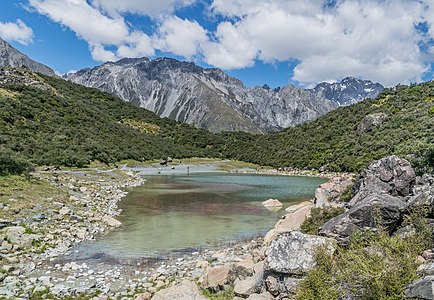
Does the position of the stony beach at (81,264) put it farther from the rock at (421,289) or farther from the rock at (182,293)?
the rock at (421,289)

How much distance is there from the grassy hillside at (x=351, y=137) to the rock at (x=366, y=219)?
58688mm

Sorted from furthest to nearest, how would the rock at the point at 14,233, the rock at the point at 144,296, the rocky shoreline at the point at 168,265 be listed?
the rock at the point at 14,233 < the rock at the point at 144,296 < the rocky shoreline at the point at 168,265

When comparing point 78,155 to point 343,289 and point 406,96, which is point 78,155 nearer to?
point 343,289

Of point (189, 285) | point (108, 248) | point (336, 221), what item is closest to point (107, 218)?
point (108, 248)

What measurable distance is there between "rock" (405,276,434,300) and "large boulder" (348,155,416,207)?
9.40 meters

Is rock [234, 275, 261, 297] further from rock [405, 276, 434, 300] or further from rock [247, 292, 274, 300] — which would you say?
rock [405, 276, 434, 300]

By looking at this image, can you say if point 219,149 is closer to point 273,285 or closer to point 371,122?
point 371,122

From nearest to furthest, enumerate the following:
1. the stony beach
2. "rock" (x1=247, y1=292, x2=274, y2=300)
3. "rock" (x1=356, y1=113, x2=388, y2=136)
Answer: "rock" (x1=247, y1=292, x2=274, y2=300) → the stony beach → "rock" (x1=356, y1=113, x2=388, y2=136)

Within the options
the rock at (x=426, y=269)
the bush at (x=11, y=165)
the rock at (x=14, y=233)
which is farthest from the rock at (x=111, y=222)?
the rock at (x=426, y=269)

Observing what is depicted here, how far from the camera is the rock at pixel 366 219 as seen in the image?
11703mm

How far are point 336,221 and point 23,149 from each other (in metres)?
64.2

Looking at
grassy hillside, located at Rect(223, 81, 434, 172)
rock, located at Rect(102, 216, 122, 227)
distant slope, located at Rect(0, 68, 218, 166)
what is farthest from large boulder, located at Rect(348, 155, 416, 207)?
grassy hillside, located at Rect(223, 81, 434, 172)

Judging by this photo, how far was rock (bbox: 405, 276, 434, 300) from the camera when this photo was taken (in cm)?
670

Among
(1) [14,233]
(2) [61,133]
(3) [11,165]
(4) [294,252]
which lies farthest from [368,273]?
(2) [61,133]
